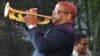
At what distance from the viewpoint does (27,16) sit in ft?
12.2

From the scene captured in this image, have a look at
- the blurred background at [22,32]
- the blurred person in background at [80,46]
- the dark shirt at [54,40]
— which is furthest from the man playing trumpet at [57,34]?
the blurred background at [22,32]

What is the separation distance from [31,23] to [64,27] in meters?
0.31

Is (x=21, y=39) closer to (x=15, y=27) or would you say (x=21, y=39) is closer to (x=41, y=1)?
(x=15, y=27)

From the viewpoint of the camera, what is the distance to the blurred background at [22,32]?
6695 mm

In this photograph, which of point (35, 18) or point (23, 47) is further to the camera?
point (23, 47)

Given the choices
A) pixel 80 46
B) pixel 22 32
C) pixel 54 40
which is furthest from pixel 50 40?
pixel 22 32

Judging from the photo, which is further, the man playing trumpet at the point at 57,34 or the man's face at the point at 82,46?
the man's face at the point at 82,46

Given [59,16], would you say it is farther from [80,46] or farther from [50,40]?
[80,46]

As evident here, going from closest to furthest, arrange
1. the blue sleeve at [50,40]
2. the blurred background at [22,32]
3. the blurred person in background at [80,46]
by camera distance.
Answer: the blue sleeve at [50,40] < the blurred person in background at [80,46] < the blurred background at [22,32]

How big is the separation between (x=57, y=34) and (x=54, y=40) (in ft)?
0.22

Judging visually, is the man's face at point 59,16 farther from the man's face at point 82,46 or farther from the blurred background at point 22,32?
the blurred background at point 22,32

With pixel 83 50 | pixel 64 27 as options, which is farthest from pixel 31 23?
pixel 83 50

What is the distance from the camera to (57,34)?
3672 mm

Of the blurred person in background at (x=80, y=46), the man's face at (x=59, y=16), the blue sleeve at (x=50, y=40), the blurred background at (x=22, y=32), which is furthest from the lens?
the blurred background at (x=22, y=32)
